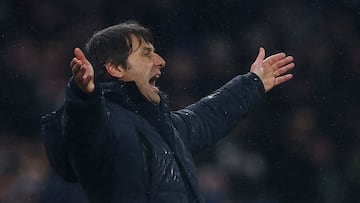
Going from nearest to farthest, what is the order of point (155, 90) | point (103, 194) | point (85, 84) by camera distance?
1. point (85, 84)
2. point (103, 194)
3. point (155, 90)

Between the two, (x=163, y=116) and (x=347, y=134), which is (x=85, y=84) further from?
(x=347, y=134)

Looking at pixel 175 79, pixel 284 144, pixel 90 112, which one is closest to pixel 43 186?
pixel 175 79

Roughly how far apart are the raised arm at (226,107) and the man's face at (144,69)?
8.2 inches

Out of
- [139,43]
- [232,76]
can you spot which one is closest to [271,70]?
[139,43]

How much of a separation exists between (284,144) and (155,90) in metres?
2.24

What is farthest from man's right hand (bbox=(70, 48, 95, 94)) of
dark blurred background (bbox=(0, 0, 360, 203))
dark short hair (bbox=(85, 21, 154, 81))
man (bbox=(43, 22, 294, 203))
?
dark blurred background (bbox=(0, 0, 360, 203))

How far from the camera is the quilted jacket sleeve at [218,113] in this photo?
126 inches

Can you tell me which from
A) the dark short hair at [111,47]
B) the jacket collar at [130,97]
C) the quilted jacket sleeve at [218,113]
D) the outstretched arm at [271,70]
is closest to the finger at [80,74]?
the jacket collar at [130,97]

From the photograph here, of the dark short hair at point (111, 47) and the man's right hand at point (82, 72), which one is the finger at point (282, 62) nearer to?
the dark short hair at point (111, 47)

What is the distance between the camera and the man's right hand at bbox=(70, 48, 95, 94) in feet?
8.19

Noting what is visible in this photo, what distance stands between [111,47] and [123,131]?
328 mm

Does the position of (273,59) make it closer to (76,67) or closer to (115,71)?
(115,71)

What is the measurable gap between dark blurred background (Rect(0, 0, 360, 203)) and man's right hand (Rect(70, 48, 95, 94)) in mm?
2127

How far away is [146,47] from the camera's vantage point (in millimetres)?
3039
